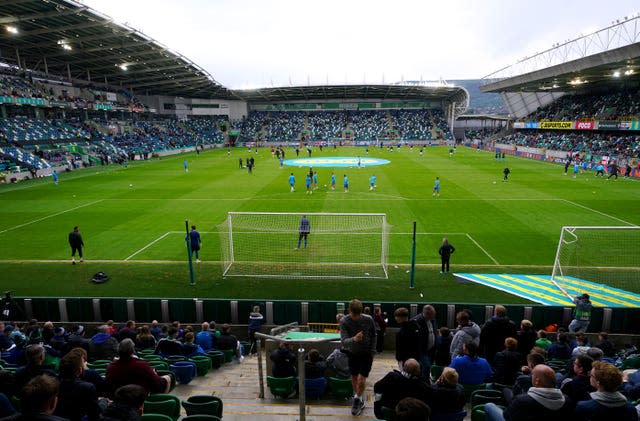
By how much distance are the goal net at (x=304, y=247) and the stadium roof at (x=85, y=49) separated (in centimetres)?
2909

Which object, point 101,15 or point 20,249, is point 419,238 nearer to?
point 20,249

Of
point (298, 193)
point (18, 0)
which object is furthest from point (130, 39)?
point (298, 193)

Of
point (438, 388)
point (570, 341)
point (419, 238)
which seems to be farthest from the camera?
point (419, 238)

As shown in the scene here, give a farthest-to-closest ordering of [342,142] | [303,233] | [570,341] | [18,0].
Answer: [342,142], [18,0], [303,233], [570,341]

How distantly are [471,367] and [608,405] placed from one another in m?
2.37

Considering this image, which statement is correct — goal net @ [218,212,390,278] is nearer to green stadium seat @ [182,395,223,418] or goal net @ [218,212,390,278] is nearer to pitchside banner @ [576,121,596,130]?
green stadium seat @ [182,395,223,418]

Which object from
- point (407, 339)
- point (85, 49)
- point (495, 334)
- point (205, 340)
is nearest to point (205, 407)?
point (407, 339)

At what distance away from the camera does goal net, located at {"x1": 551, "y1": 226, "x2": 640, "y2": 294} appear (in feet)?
47.2

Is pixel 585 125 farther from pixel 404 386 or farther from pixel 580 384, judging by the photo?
pixel 404 386

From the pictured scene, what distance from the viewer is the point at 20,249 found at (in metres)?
18.3

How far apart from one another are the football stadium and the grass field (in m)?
0.17

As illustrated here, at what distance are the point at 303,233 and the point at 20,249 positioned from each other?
41.8ft

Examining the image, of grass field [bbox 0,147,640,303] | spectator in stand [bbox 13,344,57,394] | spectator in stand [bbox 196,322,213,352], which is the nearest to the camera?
spectator in stand [bbox 13,344,57,394]

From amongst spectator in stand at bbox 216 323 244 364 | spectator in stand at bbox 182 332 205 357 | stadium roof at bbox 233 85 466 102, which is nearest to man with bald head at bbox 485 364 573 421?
spectator in stand at bbox 182 332 205 357
